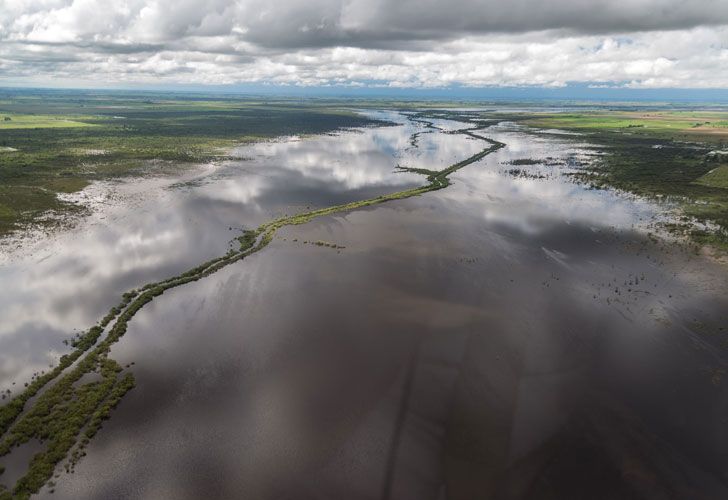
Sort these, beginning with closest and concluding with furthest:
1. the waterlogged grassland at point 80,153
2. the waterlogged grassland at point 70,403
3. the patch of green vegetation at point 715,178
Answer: the waterlogged grassland at point 70,403
the waterlogged grassland at point 80,153
the patch of green vegetation at point 715,178

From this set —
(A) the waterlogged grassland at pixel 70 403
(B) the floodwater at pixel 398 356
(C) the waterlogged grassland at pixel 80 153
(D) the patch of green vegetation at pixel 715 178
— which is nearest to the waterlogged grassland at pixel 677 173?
(D) the patch of green vegetation at pixel 715 178

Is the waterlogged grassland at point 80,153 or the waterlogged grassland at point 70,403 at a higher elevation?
the waterlogged grassland at point 80,153

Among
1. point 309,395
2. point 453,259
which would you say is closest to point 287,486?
point 309,395

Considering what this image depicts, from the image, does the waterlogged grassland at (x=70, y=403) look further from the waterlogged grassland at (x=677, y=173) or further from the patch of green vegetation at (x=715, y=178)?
the patch of green vegetation at (x=715, y=178)

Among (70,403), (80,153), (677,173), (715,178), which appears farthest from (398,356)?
(80,153)

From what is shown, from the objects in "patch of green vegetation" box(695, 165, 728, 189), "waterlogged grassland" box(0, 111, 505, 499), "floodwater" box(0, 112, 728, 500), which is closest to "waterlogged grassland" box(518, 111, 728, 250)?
"patch of green vegetation" box(695, 165, 728, 189)

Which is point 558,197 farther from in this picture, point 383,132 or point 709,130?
point 709,130

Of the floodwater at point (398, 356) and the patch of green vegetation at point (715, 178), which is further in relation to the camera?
the patch of green vegetation at point (715, 178)

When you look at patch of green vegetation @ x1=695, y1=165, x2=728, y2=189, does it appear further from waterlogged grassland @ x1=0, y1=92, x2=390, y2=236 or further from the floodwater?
waterlogged grassland @ x1=0, y1=92, x2=390, y2=236
